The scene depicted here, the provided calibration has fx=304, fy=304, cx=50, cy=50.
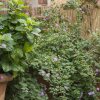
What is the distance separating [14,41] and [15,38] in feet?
0.12

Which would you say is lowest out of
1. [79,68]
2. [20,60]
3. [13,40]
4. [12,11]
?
[79,68]

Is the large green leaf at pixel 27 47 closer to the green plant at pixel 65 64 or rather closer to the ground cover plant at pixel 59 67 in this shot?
the ground cover plant at pixel 59 67

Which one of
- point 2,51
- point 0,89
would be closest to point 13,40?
point 2,51

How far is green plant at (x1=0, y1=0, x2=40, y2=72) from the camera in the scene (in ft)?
9.85

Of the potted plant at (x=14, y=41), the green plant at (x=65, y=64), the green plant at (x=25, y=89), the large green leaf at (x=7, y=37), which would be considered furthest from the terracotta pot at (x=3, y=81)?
the green plant at (x=65, y=64)

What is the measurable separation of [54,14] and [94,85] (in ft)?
4.79

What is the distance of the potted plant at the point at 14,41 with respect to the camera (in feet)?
9.86

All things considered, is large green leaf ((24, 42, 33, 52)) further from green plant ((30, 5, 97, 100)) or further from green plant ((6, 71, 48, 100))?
green plant ((30, 5, 97, 100))

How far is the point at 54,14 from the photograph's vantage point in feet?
16.6

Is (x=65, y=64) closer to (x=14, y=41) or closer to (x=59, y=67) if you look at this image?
(x=59, y=67)

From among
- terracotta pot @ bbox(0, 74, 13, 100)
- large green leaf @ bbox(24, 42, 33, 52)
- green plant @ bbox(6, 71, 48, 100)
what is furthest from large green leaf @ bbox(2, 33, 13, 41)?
green plant @ bbox(6, 71, 48, 100)

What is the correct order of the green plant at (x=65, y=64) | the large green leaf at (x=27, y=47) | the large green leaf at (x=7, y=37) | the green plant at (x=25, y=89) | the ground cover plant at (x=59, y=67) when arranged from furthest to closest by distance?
the green plant at (x=65, y=64) → the ground cover plant at (x=59, y=67) → the green plant at (x=25, y=89) → the large green leaf at (x=27, y=47) → the large green leaf at (x=7, y=37)

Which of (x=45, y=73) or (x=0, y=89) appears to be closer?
(x=0, y=89)

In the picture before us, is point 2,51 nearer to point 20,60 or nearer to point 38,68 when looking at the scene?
point 20,60
